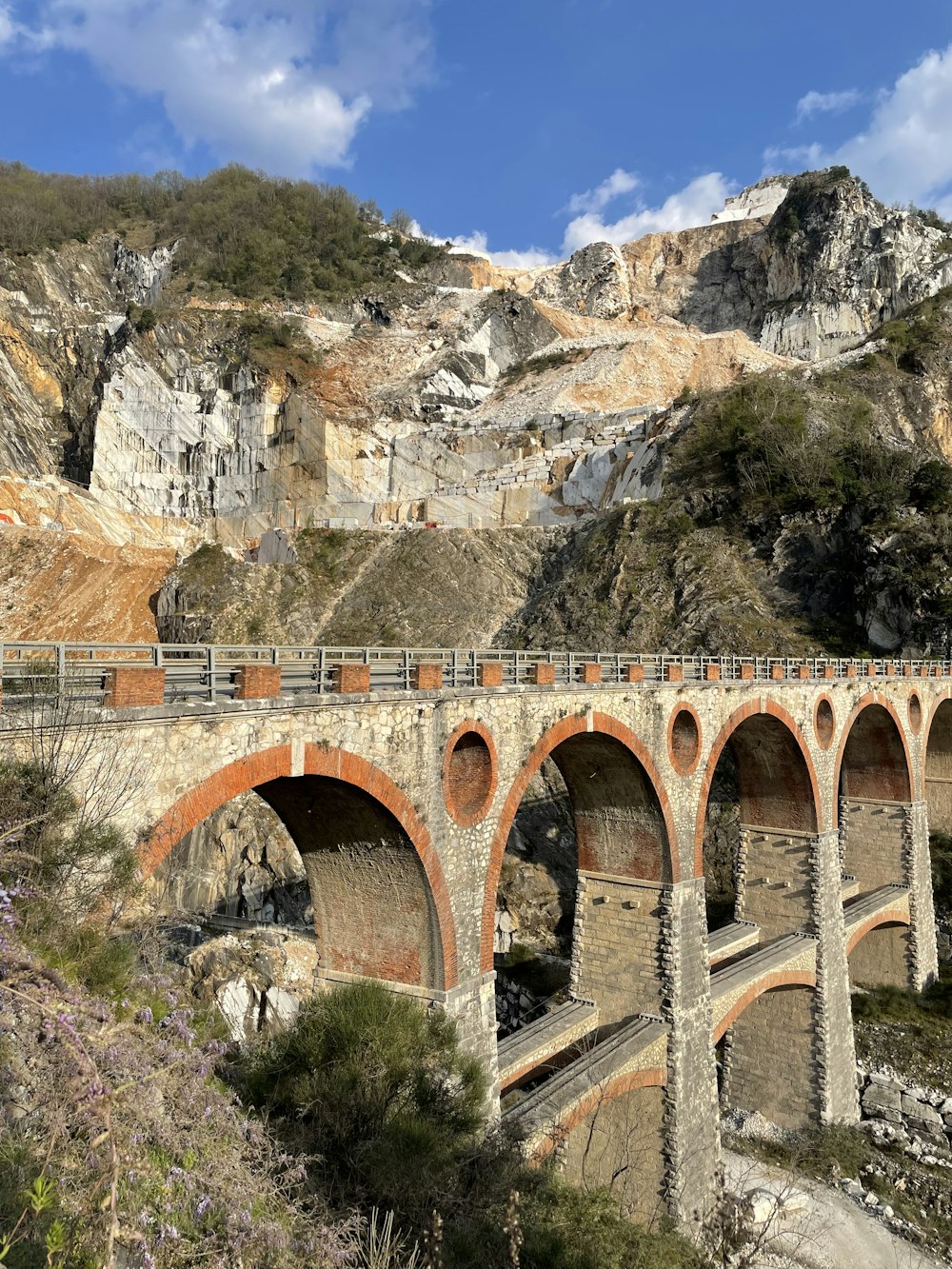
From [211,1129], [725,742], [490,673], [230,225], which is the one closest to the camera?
[211,1129]

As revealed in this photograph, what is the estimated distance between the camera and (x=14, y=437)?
57.8 meters

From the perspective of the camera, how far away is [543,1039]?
54.9 feet

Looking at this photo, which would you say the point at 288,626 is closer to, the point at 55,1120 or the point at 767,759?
the point at 767,759

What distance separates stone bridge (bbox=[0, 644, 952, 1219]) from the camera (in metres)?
9.65

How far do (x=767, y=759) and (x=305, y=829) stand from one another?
1700 cm

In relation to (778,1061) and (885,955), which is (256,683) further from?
(885,955)

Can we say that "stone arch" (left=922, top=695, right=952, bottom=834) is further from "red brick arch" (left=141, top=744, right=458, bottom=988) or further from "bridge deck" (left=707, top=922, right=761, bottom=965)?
"red brick arch" (left=141, top=744, right=458, bottom=988)

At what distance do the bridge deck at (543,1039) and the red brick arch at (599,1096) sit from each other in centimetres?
139

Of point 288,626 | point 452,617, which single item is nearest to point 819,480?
point 452,617

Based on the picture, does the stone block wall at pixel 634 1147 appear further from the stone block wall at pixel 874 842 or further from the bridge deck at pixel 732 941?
the stone block wall at pixel 874 842

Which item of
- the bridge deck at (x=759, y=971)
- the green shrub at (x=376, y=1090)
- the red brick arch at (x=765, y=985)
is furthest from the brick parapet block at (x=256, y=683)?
the red brick arch at (x=765, y=985)

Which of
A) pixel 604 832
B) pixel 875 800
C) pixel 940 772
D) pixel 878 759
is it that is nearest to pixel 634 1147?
pixel 604 832

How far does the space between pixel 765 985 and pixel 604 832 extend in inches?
287

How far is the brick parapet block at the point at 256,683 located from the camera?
32.1 feet
